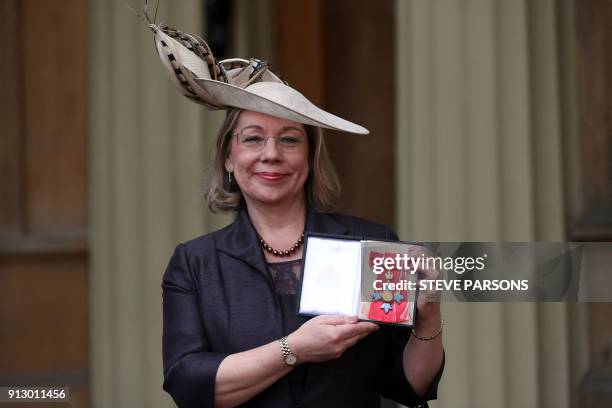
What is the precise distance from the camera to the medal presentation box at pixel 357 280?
7.47ft

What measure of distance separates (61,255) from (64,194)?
306mm

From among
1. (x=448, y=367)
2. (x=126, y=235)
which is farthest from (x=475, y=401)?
(x=126, y=235)

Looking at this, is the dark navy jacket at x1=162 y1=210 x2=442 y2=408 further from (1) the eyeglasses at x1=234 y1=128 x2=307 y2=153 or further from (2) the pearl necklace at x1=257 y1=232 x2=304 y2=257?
(1) the eyeglasses at x1=234 y1=128 x2=307 y2=153

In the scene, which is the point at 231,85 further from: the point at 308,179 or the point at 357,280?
the point at 357,280

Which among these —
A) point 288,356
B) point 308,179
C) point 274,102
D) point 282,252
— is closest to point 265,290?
point 282,252

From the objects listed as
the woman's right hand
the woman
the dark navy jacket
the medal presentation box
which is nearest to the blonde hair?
the woman

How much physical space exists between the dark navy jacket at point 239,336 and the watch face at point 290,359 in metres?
0.13

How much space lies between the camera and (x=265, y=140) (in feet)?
8.07

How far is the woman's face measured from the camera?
2.44m

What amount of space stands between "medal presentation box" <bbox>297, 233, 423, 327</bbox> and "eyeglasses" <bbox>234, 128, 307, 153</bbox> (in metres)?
0.26

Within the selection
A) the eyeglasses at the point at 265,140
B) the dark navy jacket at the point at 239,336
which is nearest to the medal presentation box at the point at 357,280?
the dark navy jacket at the point at 239,336

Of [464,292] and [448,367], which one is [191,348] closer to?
[464,292]

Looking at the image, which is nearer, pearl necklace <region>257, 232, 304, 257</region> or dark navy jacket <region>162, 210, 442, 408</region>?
dark navy jacket <region>162, 210, 442, 408</region>

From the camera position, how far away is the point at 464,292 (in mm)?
2479
